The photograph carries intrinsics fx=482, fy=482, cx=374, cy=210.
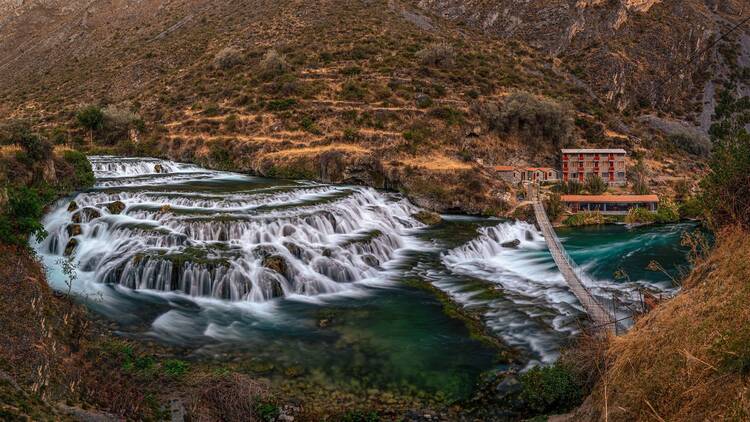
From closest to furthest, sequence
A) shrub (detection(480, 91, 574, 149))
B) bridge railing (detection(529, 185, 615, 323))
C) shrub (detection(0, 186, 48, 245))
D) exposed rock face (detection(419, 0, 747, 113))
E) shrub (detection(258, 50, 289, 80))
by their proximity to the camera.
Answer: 1. bridge railing (detection(529, 185, 615, 323))
2. shrub (detection(0, 186, 48, 245))
3. shrub (detection(480, 91, 574, 149))
4. shrub (detection(258, 50, 289, 80))
5. exposed rock face (detection(419, 0, 747, 113))

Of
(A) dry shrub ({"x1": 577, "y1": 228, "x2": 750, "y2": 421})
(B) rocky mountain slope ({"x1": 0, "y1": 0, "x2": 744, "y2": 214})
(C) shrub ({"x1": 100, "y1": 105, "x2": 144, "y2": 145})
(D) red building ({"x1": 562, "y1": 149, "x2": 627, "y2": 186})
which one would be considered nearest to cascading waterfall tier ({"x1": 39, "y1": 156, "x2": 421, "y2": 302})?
(B) rocky mountain slope ({"x1": 0, "y1": 0, "x2": 744, "y2": 214})

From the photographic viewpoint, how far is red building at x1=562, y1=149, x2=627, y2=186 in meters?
48.7

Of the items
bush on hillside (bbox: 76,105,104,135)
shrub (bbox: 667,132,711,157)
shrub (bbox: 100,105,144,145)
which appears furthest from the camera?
shrub (bbox: 667,132,711,157)

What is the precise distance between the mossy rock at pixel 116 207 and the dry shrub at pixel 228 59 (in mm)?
45746

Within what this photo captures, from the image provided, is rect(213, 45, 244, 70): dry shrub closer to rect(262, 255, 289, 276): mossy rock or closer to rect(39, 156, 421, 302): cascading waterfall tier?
rect(39, 156, 421, 302): cascading waterfall tier

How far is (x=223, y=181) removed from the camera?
38.2 metres

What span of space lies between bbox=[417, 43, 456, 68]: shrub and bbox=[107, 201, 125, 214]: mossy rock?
49.3 meters

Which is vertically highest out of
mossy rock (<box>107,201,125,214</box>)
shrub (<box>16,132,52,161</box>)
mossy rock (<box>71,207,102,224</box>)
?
shrub (<box>16,132,52,161</box>)

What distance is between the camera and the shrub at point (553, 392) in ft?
34.5

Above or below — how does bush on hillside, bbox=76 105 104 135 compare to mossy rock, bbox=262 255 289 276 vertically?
above

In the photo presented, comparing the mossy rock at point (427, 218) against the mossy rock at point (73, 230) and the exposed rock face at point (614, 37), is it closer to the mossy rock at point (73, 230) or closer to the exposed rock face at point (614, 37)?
the mossy rock at point (73, 230)

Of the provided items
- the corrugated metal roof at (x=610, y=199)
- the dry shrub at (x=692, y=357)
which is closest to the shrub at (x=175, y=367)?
the dry shrub at (x=692, y=357)

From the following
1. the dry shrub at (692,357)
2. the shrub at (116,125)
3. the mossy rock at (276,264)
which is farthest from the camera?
the shrub at (116,125)

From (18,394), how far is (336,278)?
14.4 m
